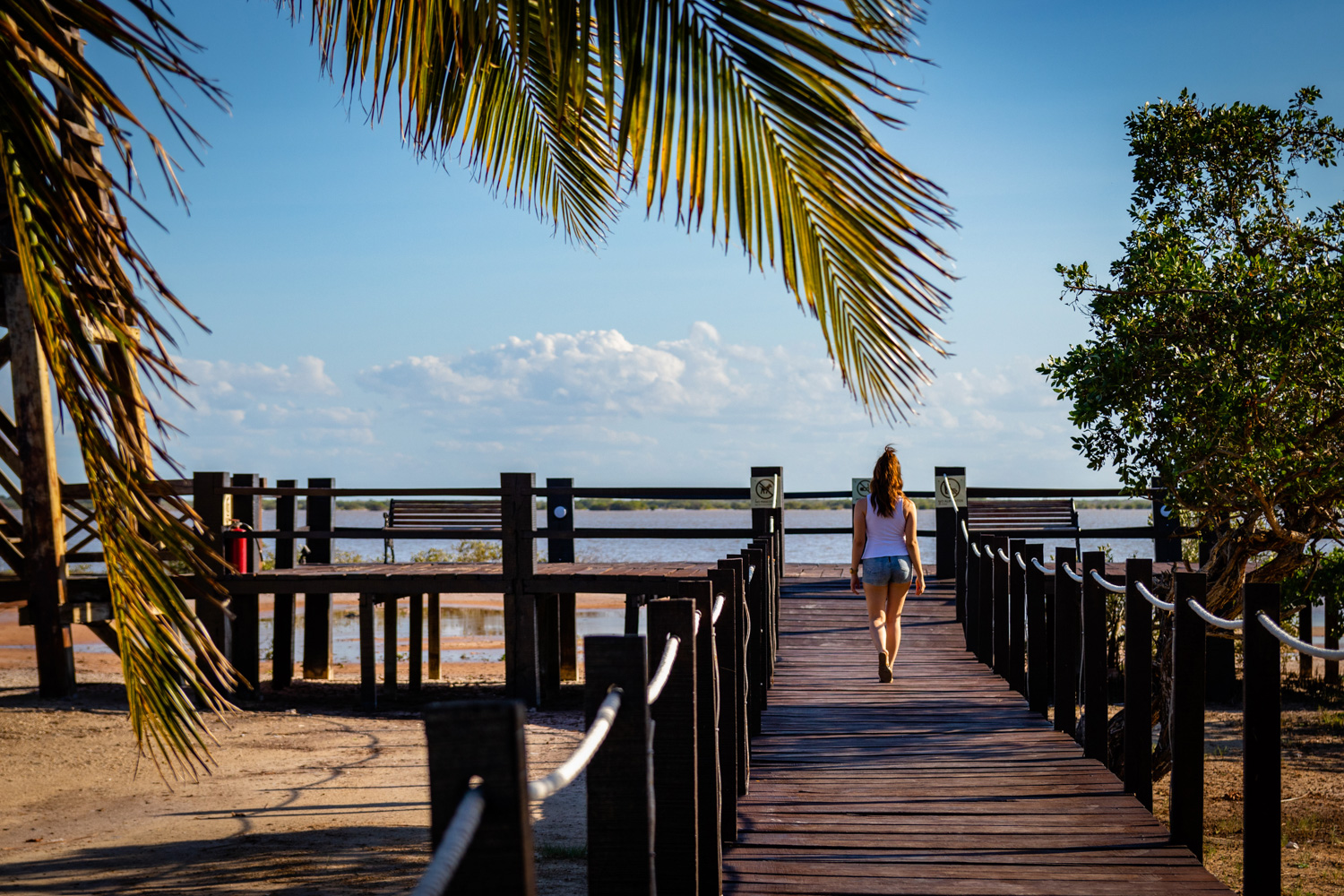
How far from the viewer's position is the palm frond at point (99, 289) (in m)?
2.59

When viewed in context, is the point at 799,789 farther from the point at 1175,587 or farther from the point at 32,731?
the point at 32,731

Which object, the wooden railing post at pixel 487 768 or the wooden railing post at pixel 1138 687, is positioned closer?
the wooden railing post at pixel 487 768

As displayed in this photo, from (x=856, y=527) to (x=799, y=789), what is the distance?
3.26 metres

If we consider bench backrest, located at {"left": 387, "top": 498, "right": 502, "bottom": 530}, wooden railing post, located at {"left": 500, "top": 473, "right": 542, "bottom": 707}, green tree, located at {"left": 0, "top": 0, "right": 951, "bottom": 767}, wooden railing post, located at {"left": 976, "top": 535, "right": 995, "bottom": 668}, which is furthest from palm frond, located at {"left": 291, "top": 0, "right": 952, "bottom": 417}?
bench backrest, located at {"left": 387, "top": 498, "right": 502, "bottom": 530}

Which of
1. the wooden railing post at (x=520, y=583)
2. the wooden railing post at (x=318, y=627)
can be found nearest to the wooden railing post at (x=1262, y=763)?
the wooden railing post at (x=520, y=583)

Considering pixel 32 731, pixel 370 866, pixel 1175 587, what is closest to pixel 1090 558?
pixel 1175 587

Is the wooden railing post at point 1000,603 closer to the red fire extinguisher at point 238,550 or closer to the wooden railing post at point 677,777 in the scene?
the wooden railing post at point 677,777

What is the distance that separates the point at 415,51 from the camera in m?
3.38

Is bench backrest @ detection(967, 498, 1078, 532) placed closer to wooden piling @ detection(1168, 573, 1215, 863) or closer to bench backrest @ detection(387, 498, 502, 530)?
bench backrest @ detection(387, 498, 502, 530)

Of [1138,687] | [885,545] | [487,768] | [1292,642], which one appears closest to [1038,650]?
[885,545]

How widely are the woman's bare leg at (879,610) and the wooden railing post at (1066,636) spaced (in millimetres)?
1885

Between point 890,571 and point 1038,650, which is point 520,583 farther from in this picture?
point 1038,650

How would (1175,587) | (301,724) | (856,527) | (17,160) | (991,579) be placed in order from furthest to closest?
(301,724)
(991,579)
(856,527)
(1175,587)
(17,160)

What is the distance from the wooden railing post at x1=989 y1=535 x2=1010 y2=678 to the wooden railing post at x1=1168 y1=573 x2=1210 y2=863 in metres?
4.00
